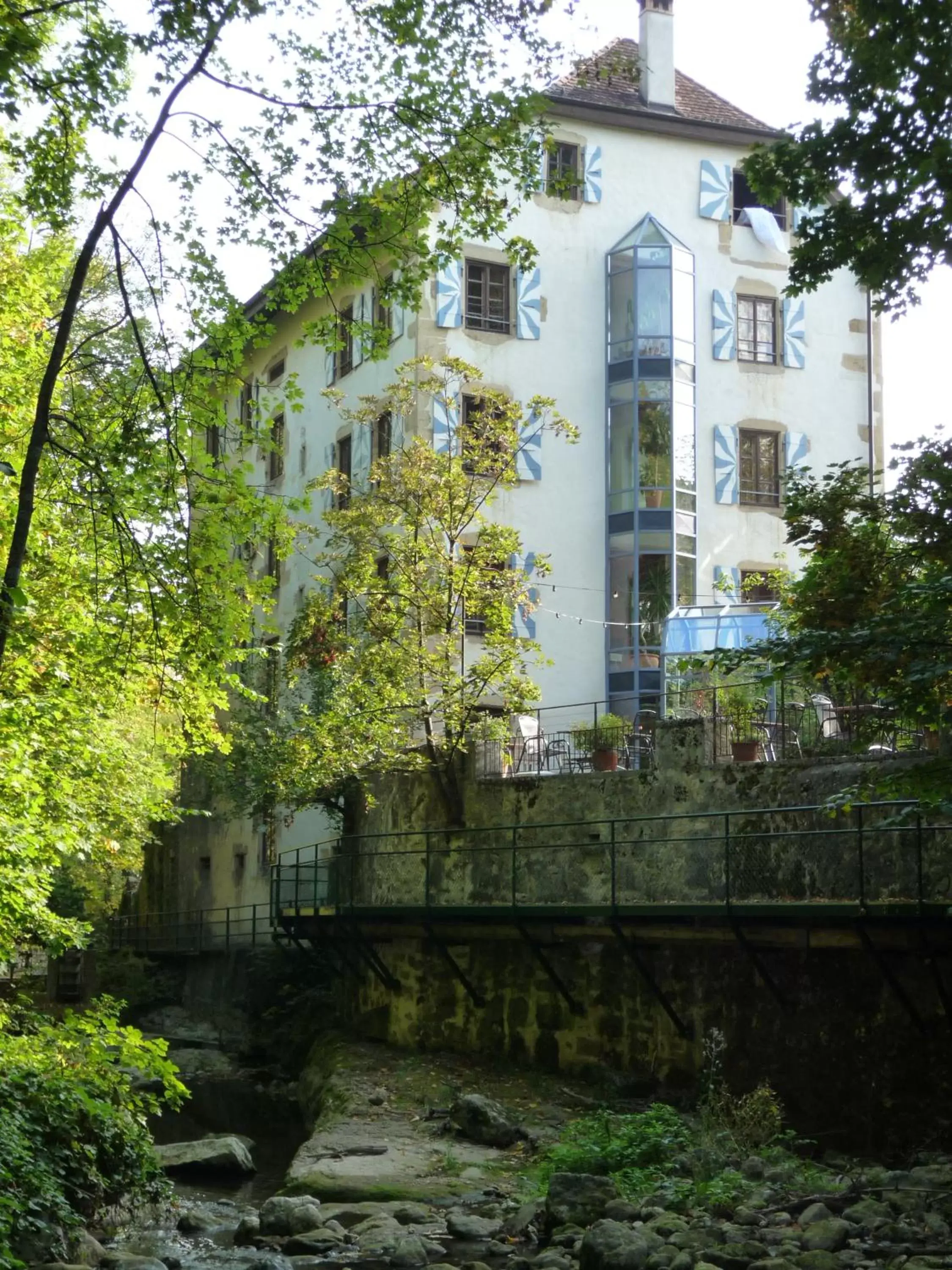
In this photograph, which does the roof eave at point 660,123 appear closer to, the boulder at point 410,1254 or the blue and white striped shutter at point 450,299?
the blue and white striped shutter at point 450,299

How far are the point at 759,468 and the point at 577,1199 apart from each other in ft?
67.4

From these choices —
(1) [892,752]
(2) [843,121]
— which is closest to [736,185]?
(1) [892,752]

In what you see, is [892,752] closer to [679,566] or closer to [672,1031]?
[672,1031]

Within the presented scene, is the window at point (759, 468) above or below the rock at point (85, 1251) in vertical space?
above

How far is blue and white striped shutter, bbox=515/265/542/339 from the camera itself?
1170 inches

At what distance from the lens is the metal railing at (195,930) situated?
3234cm

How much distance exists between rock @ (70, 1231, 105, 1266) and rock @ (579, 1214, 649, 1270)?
3.88 m

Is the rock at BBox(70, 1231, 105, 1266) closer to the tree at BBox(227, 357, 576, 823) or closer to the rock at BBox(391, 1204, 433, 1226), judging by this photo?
the rock at BBox(391, 1204, 433, 1226)

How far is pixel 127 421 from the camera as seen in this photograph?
369 inches

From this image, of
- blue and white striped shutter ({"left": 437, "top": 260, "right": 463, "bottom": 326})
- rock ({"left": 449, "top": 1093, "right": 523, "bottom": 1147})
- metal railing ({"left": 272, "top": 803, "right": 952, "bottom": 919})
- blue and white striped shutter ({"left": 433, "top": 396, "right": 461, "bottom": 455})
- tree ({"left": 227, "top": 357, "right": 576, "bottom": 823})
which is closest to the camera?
metal railing ({"left": 272, "top": 803, "right": 952, "bottom": 919})

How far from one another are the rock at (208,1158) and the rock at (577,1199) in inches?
216

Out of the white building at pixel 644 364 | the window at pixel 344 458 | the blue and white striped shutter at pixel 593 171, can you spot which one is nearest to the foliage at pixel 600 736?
the white building at pixel 644 364

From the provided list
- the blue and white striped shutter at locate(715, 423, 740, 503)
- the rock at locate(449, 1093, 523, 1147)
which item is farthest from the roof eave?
the rock at locate(449, 1093, 523, 1147)

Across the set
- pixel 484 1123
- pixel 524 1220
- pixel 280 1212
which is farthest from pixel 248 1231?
pixel 484 1123
